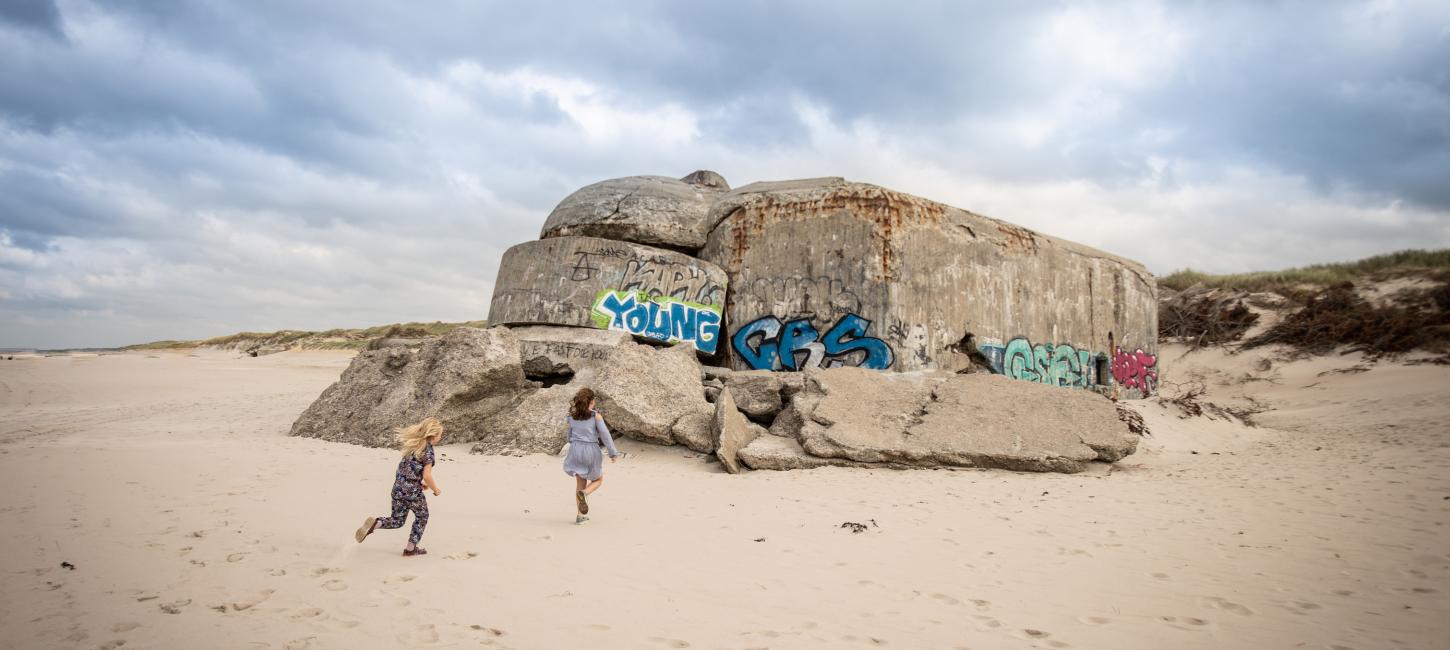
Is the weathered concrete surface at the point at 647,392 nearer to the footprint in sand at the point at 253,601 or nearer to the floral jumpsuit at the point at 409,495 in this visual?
the floral jumpsuit at the point at 409,495

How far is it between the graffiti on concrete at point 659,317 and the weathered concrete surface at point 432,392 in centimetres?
131

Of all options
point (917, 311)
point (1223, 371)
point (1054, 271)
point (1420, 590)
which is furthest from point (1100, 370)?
point (1420, 590)

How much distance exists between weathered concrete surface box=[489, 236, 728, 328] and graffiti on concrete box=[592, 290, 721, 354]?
85 millimetres

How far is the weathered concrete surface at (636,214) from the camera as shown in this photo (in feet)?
31.7

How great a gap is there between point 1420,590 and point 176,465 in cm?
830

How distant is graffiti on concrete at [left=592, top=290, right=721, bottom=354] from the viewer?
350 inches

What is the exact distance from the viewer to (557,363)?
830cm

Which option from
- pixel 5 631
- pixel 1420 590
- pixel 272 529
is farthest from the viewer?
pixel 272 529

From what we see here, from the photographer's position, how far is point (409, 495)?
12.1 ft

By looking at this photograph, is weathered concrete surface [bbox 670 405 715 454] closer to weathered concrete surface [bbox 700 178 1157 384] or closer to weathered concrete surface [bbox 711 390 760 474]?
weathered concrete surface [bbox 711 390 760 474]

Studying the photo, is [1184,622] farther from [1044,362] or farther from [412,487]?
[1044,362]

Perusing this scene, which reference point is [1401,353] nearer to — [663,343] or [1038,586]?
[663,343]

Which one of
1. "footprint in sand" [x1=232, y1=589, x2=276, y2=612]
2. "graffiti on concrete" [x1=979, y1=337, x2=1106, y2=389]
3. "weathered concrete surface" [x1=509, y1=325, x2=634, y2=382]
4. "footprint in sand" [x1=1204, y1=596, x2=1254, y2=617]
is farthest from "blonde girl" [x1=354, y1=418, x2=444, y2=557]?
"graffiti on concrete" [x1=979, y1=337, x2=1106, y2=389]

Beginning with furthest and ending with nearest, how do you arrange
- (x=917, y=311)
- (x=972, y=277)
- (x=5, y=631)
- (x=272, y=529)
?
(x=972, y=277) < (x=917, y=311) < (x=272, y=529) < (x=5, y=631)
